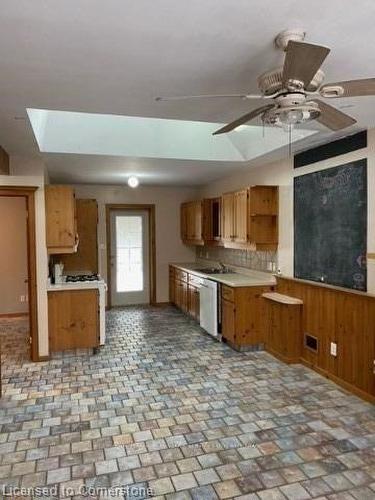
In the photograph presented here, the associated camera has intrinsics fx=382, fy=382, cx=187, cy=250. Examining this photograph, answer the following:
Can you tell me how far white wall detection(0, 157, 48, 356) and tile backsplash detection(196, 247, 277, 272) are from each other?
9.53ft

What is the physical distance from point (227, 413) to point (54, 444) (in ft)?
4.55

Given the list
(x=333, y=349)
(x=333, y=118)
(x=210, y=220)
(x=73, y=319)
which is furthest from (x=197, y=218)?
(x=333, y=118)

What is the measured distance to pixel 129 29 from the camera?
1.77 metres

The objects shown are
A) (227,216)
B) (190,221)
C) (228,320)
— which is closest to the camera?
(228,320)

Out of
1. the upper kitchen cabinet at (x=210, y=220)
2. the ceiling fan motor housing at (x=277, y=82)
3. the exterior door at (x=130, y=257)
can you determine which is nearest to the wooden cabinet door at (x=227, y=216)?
the upper kitchen cabinet at (x=210, y=220)

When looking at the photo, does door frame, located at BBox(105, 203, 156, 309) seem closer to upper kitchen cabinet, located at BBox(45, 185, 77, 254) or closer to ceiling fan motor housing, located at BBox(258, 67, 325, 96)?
upper kitchen cabinet, located at BBox(45, 185, 77, 254)

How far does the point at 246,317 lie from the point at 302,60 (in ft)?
12.5

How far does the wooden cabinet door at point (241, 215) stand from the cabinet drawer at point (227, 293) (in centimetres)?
69

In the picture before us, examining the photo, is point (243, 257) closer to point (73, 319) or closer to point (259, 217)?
point (259, 217)

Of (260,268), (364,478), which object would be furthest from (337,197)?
(364,478)

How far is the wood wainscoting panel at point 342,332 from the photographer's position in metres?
3.47

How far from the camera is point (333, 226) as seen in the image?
4.02 meters

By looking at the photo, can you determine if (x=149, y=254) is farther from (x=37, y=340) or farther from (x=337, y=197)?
(x=337, y=197)

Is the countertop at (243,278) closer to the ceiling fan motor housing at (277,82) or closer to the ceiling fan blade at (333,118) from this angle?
the ceiling fan blade at (333,118)
